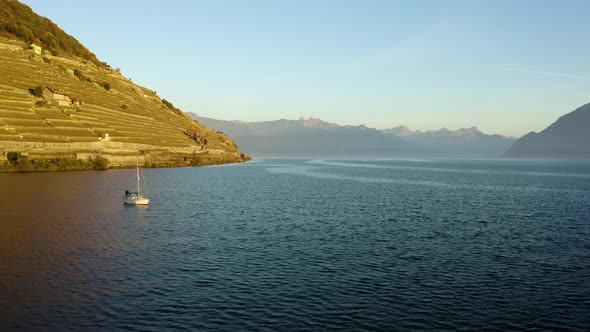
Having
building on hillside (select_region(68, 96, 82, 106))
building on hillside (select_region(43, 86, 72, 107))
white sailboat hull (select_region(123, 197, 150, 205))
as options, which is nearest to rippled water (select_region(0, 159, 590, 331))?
white sailboat hull (select_region(123, 197, 150, 205))

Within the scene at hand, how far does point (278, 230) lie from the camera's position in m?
63.8

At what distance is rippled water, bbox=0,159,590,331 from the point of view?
31.1 m

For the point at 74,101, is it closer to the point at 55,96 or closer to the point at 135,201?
the point at 55,96

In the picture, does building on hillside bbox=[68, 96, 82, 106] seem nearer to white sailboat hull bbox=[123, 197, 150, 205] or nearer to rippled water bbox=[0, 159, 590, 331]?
rippled water bbox=[0, 159, 590, 331]

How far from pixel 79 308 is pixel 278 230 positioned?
3458cm

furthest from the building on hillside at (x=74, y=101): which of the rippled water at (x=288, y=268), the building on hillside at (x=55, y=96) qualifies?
the rippled water at (x=288, y=268)

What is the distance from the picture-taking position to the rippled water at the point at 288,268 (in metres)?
31.1

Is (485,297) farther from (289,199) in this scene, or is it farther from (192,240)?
(289,199)

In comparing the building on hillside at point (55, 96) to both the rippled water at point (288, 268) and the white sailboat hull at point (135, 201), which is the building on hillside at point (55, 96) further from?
the white sailboat hull at point (135, 201)

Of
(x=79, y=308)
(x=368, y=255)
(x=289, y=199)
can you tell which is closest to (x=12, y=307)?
(x=79, y=308)

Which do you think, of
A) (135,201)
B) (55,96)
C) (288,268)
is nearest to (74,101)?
(55,96)

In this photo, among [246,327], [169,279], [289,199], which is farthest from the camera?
[289,199]

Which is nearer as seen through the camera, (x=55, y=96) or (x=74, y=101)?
(x=55, y=96)

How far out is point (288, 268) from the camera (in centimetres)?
4353
